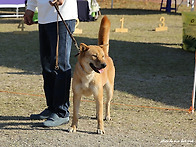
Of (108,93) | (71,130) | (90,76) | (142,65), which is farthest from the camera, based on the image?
(142,65)

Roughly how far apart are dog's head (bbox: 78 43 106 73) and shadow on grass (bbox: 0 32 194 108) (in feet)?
6.93

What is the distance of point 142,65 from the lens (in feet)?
31.0

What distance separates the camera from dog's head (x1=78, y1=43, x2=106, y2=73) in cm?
448

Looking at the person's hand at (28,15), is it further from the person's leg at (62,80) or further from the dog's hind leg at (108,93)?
the dog's hind leg at (108,93)

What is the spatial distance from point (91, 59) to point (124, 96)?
2288mm

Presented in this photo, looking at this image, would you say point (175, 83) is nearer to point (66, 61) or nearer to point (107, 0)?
point (66, 61)

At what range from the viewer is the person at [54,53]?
4887mm

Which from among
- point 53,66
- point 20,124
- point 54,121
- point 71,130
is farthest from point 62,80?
point 20,124

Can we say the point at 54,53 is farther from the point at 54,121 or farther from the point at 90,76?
the point at 54,121

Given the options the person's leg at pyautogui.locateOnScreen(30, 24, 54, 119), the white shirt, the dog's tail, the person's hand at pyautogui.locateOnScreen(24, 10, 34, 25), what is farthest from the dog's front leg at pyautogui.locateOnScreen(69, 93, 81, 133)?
the person's hand at pyautogui.locateOnScreen(24, 10, 34, 25)

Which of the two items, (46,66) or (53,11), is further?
(46,66)

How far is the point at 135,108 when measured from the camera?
608 cm

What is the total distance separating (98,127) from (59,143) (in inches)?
20.9

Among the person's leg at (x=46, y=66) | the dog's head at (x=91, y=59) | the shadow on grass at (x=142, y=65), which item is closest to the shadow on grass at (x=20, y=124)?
the person's leg at (x=46, y=66)
